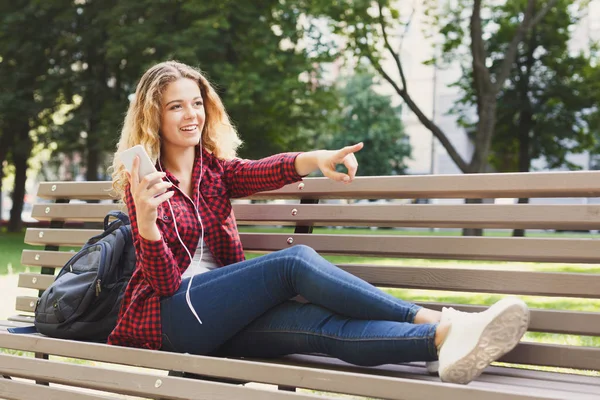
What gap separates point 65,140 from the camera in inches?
744

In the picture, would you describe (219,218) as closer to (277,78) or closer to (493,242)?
(493,242)

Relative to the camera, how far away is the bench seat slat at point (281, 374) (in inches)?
78.3

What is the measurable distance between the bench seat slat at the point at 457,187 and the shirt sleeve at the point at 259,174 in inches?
8.4

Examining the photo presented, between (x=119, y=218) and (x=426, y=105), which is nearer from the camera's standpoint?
(x=119, y=218)

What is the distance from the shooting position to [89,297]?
10.0 feet

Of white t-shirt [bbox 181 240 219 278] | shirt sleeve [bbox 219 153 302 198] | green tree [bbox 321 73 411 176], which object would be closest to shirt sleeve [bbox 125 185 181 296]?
white t-shirt [bbox 181 240 219 278]

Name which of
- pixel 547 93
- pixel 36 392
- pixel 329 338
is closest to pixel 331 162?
pixel 329 338

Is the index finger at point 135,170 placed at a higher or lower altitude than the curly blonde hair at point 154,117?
lower

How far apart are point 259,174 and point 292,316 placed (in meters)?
0.73

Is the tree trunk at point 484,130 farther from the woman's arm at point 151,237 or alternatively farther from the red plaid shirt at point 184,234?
the woman's arm at point 151,237

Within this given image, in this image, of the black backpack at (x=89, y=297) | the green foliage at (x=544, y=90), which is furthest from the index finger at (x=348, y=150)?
the green foliage at (x=544, y=90)

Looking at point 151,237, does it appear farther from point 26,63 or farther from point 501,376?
point 26,63

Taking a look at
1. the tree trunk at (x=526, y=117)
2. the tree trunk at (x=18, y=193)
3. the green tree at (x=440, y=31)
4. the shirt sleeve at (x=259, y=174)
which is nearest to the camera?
the shirt sleeve at (x=259, y=174)

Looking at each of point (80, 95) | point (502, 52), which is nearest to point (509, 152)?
point (502, 52)
